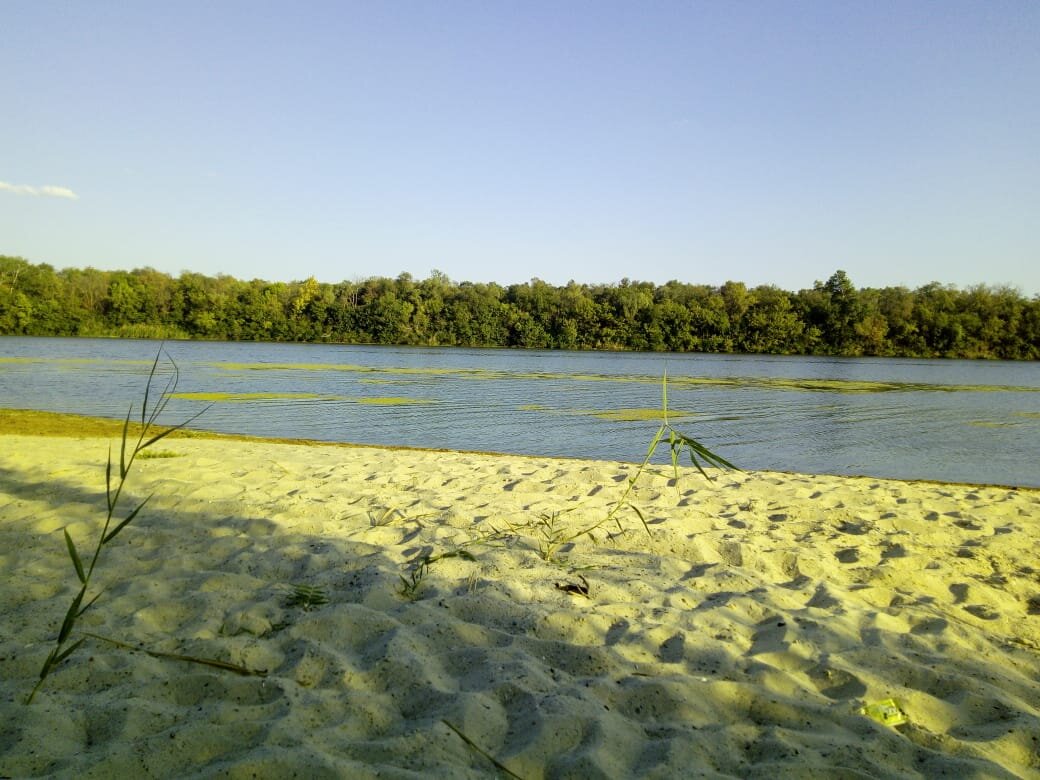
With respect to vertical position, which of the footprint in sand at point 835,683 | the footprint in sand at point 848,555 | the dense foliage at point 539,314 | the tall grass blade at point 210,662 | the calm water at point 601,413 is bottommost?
the calm water at point 601,413

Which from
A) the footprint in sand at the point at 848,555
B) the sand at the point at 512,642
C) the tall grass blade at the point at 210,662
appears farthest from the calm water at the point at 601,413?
the tall grass blade at the point at 210,662

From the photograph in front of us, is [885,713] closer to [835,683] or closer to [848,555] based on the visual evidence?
[835,683]

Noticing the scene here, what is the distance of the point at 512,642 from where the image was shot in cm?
335

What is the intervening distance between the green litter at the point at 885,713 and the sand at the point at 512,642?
1.5 inches

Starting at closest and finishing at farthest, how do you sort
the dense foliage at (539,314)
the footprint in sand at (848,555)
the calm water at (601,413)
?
the footprint in sand at (848,555) < the calm water at (601,413) < the dense foliage at (539,314)

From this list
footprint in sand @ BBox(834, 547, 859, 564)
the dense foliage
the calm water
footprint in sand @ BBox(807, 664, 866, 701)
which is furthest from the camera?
the dense foliage

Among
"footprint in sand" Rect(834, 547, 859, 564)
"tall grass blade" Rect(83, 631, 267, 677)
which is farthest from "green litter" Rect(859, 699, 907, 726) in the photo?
"tall grass blade" Rect(83, 631, 267, 677)

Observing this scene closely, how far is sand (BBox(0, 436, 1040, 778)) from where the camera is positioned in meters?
2.44

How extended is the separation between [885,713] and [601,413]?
17.2m

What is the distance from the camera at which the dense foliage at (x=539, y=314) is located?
78.9 meters

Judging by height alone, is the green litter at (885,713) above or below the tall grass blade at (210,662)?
below

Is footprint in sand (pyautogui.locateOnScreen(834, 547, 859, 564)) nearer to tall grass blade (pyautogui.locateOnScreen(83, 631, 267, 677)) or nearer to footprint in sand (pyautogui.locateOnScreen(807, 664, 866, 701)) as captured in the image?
footprint in sand (pyautogui.locateOnScreen(807, 664, 866, 701))

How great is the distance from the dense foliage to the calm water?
5016 cm

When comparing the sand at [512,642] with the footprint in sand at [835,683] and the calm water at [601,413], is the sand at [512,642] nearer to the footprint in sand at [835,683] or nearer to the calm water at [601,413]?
the footprint in sand at [835,683]
